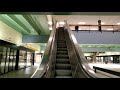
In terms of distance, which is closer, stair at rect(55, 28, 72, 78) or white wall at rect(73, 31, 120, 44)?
stair at rect(55, 28, 72, 78)

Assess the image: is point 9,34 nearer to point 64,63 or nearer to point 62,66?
point 64,63

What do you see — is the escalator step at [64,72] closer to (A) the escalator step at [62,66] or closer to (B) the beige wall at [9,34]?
(A) the escalator step at [62,66]

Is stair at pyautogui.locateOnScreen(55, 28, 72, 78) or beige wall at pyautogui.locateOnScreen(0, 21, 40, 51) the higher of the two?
beige wall at pyautogui.locateOnScreen(0, 21, 40, 51)

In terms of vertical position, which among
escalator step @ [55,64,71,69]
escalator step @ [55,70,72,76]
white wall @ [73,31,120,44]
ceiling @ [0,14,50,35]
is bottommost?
escalator step @ [55,70,72,76]

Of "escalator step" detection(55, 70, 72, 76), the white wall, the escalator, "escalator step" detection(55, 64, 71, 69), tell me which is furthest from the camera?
the white wall

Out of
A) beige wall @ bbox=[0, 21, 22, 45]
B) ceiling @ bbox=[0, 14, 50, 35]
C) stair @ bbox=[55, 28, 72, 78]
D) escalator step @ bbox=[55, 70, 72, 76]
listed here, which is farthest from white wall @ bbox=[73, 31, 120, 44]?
escalator step @ bbox=[55, 70, 72, 76]

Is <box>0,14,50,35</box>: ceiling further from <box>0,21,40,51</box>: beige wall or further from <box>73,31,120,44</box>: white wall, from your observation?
<box>73,31,120,44</box>: white wall

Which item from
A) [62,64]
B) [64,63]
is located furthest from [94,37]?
[62,64]
